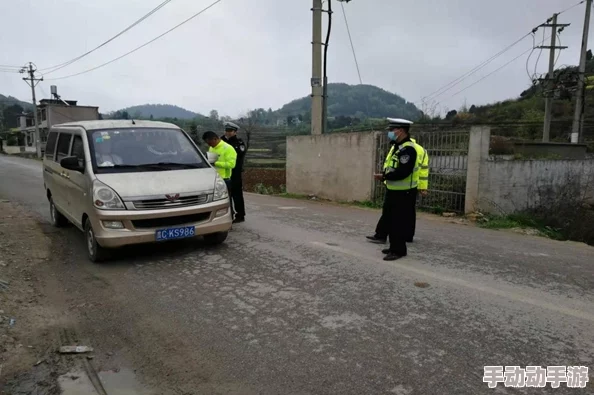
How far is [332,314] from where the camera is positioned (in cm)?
381

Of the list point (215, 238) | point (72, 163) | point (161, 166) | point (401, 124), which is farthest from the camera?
point (215, 238)

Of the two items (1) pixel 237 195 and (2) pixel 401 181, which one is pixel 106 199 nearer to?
(1) pixel 237 195

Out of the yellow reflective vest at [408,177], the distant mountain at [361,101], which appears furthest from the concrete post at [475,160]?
the distant mountain at [361,101]

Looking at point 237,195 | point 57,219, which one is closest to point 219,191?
point 237,195

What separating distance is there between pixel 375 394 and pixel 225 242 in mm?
4075

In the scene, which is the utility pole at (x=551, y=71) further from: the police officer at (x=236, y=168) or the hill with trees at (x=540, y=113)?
the police officer at (x=236, y=168)

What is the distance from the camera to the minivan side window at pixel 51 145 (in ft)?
24.5

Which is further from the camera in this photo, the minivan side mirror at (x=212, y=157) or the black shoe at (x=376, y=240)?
the minivan side mirror at (x=212, y=157)

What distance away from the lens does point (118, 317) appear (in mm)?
3941

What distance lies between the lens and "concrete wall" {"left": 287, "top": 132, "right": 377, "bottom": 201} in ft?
38.3

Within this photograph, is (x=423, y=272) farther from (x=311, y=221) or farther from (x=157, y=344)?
(x=311, y=221)

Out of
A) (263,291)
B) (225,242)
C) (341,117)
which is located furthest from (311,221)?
(341,117)

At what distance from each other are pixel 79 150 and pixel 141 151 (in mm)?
890

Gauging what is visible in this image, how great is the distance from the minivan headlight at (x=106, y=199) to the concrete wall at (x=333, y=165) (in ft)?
24.8
